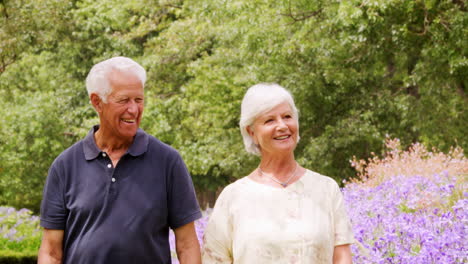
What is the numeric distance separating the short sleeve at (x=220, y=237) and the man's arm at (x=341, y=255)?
1.56 ft

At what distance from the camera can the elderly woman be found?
2.83 metres

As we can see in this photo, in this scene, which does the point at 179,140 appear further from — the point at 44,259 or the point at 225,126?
the point at 44,259

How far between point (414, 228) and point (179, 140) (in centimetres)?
1459

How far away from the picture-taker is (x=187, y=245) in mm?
3008

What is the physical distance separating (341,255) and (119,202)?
1020 mm

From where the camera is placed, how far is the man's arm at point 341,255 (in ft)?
9.45

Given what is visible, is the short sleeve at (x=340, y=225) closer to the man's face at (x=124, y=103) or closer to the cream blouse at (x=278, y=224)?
the cream blouse at (x=278, y=224)

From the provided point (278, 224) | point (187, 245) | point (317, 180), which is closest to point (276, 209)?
point (278, 224)

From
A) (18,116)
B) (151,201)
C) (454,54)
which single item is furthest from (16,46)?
(151,201)

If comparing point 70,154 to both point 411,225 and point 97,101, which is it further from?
point 411,225

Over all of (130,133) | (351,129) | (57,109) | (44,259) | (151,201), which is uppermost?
(57,109)

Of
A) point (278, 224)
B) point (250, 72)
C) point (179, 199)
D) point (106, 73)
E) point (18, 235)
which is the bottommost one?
point (18, 235)

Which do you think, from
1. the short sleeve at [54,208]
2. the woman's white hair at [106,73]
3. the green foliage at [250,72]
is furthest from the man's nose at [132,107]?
the green foliage at [250,72]

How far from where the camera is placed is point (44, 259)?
2914 mm
